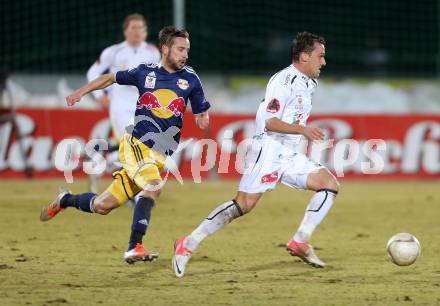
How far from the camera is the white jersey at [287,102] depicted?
7961 mm

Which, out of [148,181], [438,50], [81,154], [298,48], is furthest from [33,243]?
[438,50]

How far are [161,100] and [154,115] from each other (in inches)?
5.5

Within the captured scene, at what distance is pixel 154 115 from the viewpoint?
319 inches

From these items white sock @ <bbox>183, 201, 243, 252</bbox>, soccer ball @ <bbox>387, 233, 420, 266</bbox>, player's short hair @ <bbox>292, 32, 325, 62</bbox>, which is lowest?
soccer ball @ <bbox>387, 233, 420, 266</bbox>

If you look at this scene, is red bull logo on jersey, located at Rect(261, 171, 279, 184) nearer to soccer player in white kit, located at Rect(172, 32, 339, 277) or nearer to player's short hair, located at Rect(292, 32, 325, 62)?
soccer player in white kit, located at Rect(172, 32, 339, 277)

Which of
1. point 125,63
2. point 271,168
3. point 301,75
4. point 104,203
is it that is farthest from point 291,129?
point 125,63

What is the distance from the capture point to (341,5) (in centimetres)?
2308

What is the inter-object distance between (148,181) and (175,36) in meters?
1.23

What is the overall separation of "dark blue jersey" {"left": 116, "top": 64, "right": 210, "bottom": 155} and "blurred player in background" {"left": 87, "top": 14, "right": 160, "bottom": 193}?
4029mm

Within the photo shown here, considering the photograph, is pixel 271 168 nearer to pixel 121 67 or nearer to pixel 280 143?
pixel 280 143

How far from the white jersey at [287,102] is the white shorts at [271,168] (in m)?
0.12

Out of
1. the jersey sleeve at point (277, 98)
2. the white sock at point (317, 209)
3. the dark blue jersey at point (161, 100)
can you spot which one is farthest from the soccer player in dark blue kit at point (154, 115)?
the white sock at point (317, 209)

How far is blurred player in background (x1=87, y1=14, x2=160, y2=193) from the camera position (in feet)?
40.0

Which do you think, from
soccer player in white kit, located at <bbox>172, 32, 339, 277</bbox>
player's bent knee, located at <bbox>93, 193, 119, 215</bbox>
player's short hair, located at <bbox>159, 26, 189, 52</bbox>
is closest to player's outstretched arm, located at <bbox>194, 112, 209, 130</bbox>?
soccer player in white kit, located at <bbox>172, 32, 339, 277</bbox>
